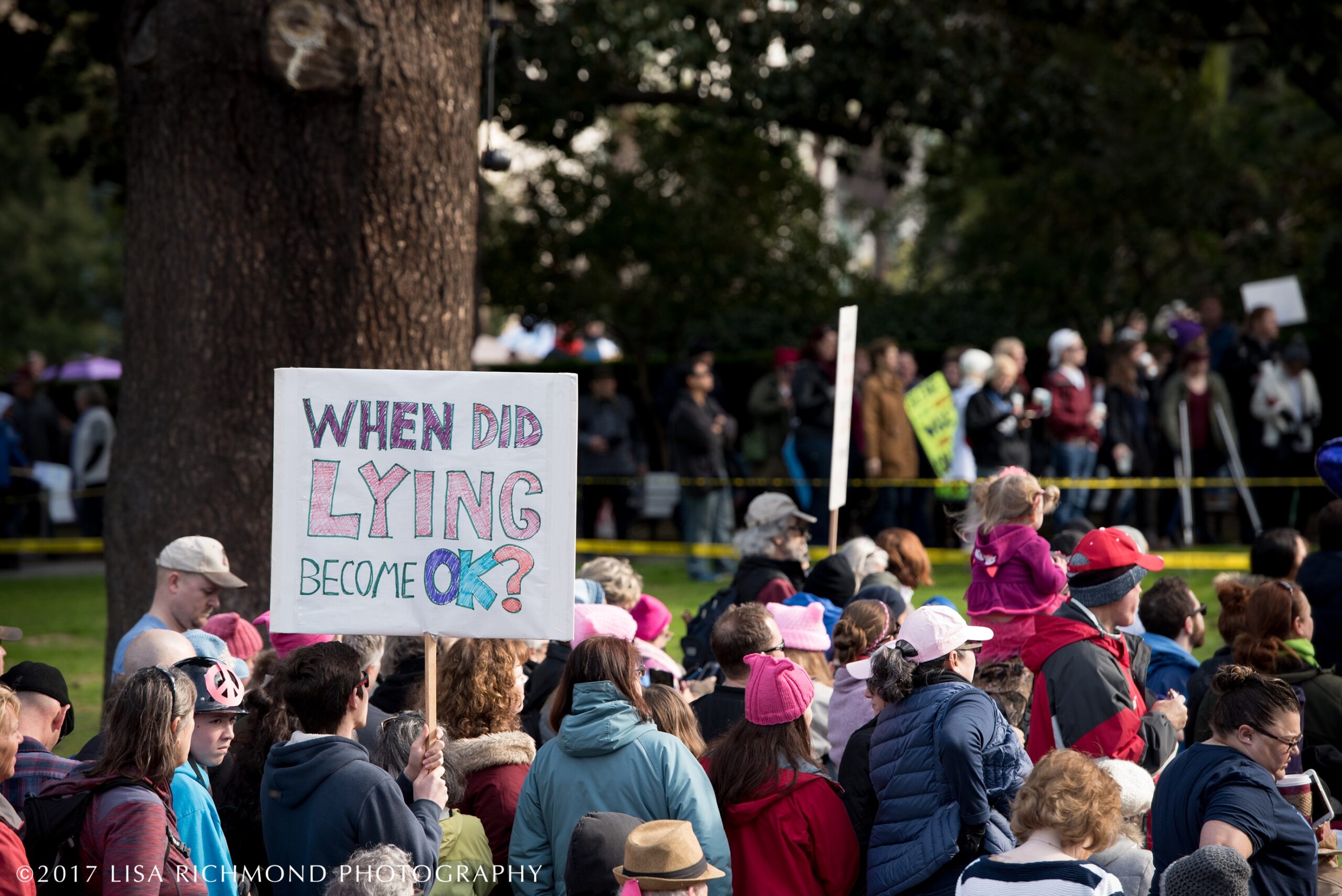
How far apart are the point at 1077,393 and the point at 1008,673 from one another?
806 cm

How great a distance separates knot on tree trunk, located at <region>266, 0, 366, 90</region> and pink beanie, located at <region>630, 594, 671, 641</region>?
3276mm

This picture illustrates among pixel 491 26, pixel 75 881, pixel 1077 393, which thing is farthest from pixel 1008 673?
pixel 1077 393

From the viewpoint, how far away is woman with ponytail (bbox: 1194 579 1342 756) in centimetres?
584

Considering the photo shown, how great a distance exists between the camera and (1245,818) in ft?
14.5

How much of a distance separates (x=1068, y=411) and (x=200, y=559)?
911 centimetres

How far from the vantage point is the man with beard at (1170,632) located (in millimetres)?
6621

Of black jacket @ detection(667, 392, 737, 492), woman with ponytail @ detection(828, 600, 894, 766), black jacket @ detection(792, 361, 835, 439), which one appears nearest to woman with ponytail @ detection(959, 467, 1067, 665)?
woman with ponytail @ detection(828, 600, 894, 766)

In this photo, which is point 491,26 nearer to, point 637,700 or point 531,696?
point 531,696

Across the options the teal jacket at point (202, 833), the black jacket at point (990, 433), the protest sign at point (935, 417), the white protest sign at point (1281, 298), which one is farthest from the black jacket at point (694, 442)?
the teal jacket at point (202, 833)

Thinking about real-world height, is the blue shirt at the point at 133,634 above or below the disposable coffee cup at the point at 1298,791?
above

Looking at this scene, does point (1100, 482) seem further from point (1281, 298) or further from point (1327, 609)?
point (1327, 609)

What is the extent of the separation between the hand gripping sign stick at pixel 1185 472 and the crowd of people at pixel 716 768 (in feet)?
26.6

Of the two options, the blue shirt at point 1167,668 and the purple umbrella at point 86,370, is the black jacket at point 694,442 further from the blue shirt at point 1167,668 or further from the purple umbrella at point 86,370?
the purple umbrella at point 86,370

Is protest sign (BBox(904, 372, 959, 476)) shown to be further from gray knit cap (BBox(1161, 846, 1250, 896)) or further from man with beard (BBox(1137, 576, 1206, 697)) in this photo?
gray knit cap (BBox(1161, 846, 1250, 896))
